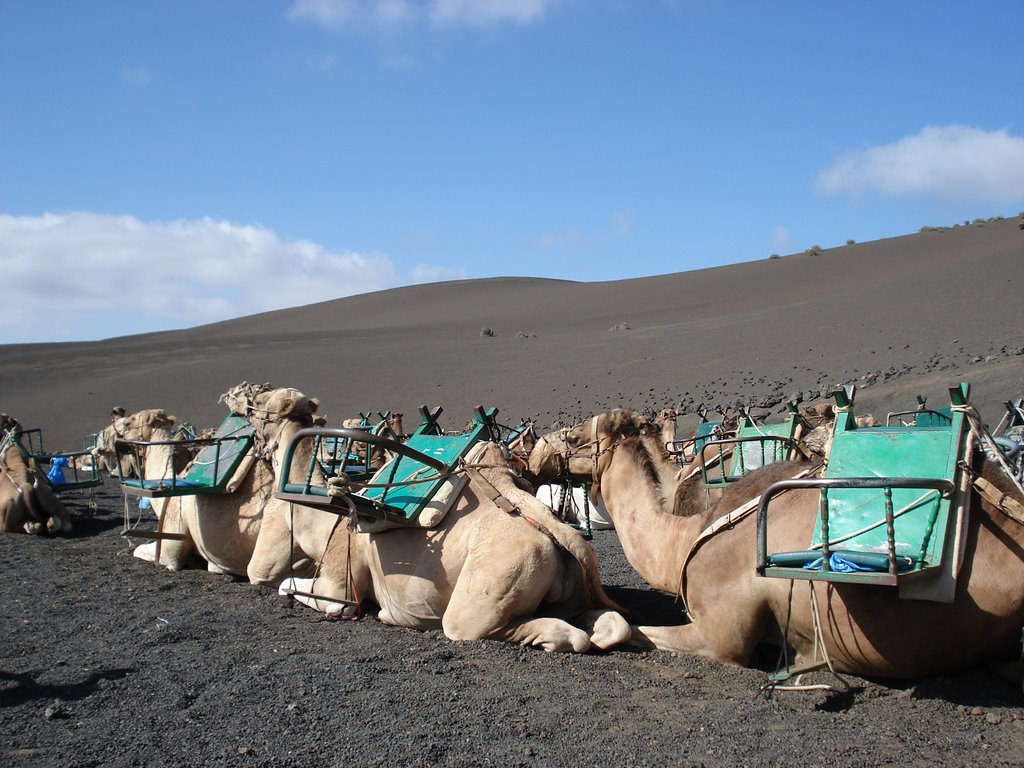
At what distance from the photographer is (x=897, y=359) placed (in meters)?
30.8

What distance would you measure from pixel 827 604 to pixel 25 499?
1006cm

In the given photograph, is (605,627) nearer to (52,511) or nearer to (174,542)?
(174,542)

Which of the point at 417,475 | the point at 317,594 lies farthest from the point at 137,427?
the point at 417,475

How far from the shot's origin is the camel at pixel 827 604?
4.23 meters

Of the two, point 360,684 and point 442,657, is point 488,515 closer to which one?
point 442,657

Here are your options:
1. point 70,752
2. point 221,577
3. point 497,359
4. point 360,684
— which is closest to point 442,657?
point 360,684

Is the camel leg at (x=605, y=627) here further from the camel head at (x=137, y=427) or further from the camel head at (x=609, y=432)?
the camel head at (x=137, y=427)

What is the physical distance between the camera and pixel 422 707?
4520 mm

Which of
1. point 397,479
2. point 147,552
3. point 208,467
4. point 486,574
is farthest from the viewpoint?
point 147,552

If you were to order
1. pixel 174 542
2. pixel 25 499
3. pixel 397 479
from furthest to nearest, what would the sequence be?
pixel 25 499, pixel 174 542, pixel 397 479

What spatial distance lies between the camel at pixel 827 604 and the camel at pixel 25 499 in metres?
8.52

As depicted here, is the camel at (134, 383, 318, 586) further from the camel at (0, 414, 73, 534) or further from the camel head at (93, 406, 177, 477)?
the camel at (0, 414, 73, 534)

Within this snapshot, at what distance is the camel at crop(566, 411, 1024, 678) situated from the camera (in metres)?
4.23

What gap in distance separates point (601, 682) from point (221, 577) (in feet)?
14.4
